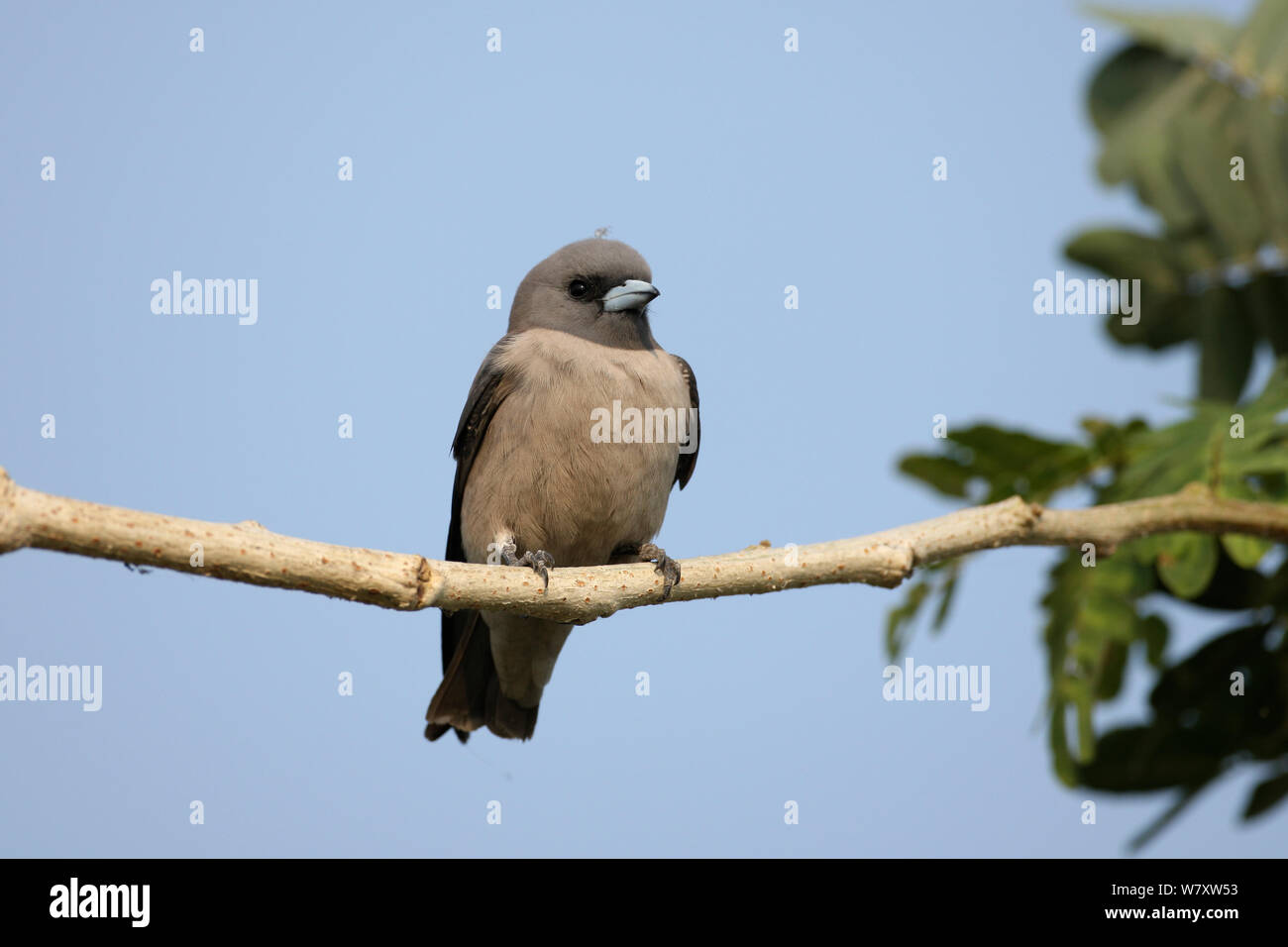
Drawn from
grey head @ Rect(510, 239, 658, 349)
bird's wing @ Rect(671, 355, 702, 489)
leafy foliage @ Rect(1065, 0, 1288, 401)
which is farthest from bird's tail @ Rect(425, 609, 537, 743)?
leafy foliage @ Rect(1065, 0, 1288, 401)

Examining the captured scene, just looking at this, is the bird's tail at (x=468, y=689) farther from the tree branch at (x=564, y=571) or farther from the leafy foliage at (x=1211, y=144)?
the leafy foliage at (x=1211, y=144)

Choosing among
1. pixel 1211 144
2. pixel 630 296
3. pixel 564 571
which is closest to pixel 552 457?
pixel 630 296

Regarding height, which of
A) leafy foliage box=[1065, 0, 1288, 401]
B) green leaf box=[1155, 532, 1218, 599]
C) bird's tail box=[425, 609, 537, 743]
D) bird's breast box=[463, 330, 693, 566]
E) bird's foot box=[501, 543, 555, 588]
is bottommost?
bird's tail box=[425, 609, 537, 743]

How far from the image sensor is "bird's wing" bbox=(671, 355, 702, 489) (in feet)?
21.1

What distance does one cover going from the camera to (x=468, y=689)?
6.45 m

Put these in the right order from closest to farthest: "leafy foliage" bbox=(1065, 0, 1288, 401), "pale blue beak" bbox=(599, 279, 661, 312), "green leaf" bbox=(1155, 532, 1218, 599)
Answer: "leafy foliage" bbox=(1065, 0, 1288, 401) < "green leaf" bbox=(1155, 532, 1218, 599) < "pale blue beak" bbox=(599, 279, 661, 312)

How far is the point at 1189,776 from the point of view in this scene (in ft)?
14.0

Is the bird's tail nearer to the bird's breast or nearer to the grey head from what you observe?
the bird's breast

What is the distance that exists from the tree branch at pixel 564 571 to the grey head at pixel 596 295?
176 centimetres

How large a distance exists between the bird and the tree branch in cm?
85

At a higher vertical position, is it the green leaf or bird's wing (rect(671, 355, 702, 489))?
bird's wing (rect(671, 355, 702, 489))

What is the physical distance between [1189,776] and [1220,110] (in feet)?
7.68
